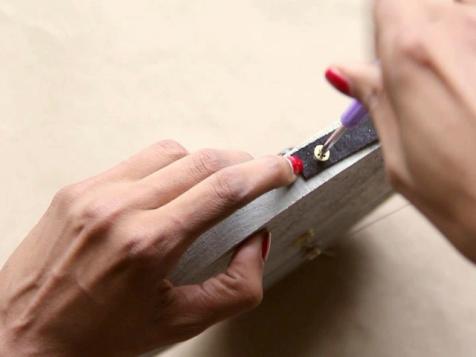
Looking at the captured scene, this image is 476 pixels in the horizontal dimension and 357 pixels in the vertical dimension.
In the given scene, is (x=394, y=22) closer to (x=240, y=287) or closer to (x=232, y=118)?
(x=240, y=287)

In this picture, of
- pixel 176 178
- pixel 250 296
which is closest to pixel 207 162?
pixel 176 178

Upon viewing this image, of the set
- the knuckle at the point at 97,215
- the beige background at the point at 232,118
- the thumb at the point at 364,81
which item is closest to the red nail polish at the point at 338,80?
the thumb at the point at 364,81

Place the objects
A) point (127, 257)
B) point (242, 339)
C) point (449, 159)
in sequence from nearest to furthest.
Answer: point (449, 159), point (127, 257), point (242, 339)

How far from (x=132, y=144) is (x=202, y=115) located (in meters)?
0.10

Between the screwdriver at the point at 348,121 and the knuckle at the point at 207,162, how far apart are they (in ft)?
0.31

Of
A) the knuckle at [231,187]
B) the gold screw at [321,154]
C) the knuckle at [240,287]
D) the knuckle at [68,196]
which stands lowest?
the knuckle at [240,287]

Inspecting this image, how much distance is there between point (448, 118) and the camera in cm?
41

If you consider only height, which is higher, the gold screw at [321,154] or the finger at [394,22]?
the finger at [394,22]

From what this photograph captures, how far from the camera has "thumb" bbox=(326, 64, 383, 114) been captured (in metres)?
0.46

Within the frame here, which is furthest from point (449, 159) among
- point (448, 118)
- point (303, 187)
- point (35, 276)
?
point (35, 276)

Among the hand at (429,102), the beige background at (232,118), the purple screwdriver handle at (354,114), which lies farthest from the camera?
the beige background at (232,118)

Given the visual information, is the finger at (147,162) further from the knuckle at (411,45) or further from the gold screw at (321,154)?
the knuckle at (411,45)

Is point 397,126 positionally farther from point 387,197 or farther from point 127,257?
point 387,197

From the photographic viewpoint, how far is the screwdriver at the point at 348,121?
1.78 feet
